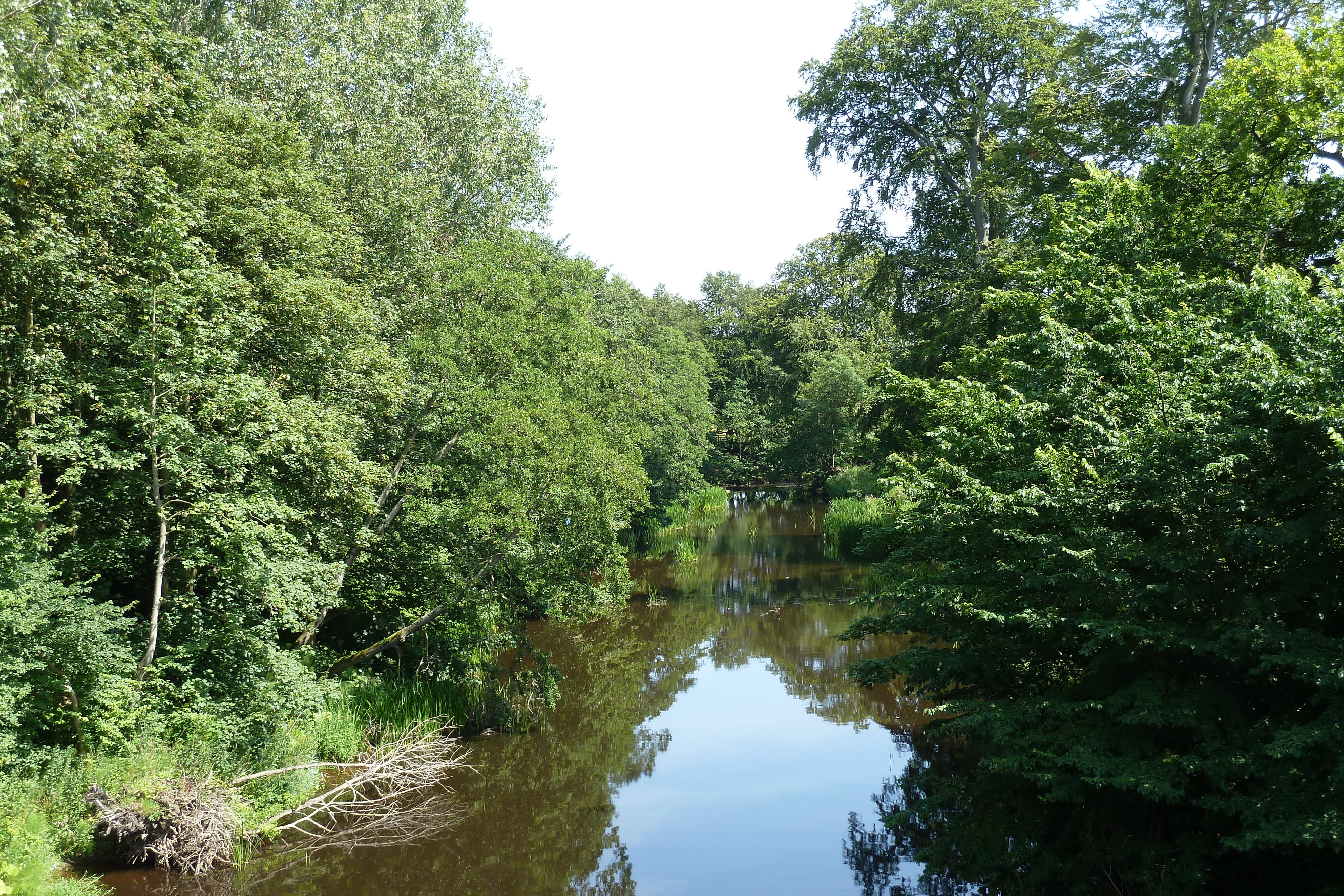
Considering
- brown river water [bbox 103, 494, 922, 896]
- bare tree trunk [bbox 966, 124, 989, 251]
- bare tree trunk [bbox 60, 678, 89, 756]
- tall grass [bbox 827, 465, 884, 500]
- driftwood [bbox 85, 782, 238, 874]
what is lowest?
brown river water [bbox 103, 494, 922, 896]

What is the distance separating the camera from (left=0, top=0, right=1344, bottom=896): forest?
6.86 m

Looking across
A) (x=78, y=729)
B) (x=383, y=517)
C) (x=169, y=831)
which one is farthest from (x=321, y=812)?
(x=383, y=517)

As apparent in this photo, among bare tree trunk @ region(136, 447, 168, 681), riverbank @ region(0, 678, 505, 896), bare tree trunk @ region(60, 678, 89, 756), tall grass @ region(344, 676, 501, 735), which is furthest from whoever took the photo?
tall grass @ region(344, 676, 501, 735)

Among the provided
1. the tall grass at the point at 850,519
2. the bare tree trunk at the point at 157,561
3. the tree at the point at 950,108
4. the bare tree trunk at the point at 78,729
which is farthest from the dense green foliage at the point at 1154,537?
the tall grass at the point at 850,519

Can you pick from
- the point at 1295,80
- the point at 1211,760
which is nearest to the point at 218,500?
the point at 1211,760

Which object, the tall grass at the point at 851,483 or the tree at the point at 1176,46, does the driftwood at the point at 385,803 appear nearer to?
the tree at the point at 1176,46

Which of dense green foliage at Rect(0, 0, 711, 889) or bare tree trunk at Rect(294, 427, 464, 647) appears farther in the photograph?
bare tree trunk at Rect(294, 427, 464, 647)

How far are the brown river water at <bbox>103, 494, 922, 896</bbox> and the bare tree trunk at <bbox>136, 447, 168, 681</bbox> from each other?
2252 mm

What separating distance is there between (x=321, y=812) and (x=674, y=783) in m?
5.11

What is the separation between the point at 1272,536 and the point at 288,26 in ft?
62.9

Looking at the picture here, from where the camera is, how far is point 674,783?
12.7 m

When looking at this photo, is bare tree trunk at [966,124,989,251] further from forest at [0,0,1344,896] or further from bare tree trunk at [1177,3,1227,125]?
bare tree trunk at [1177,3,1227,125]

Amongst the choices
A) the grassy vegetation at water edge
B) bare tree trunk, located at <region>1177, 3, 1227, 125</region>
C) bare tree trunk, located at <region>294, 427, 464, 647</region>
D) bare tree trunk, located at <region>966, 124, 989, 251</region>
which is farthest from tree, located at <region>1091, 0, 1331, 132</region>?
the grassy vegetation at water edge

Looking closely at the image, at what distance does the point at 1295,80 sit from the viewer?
9.98 metres
